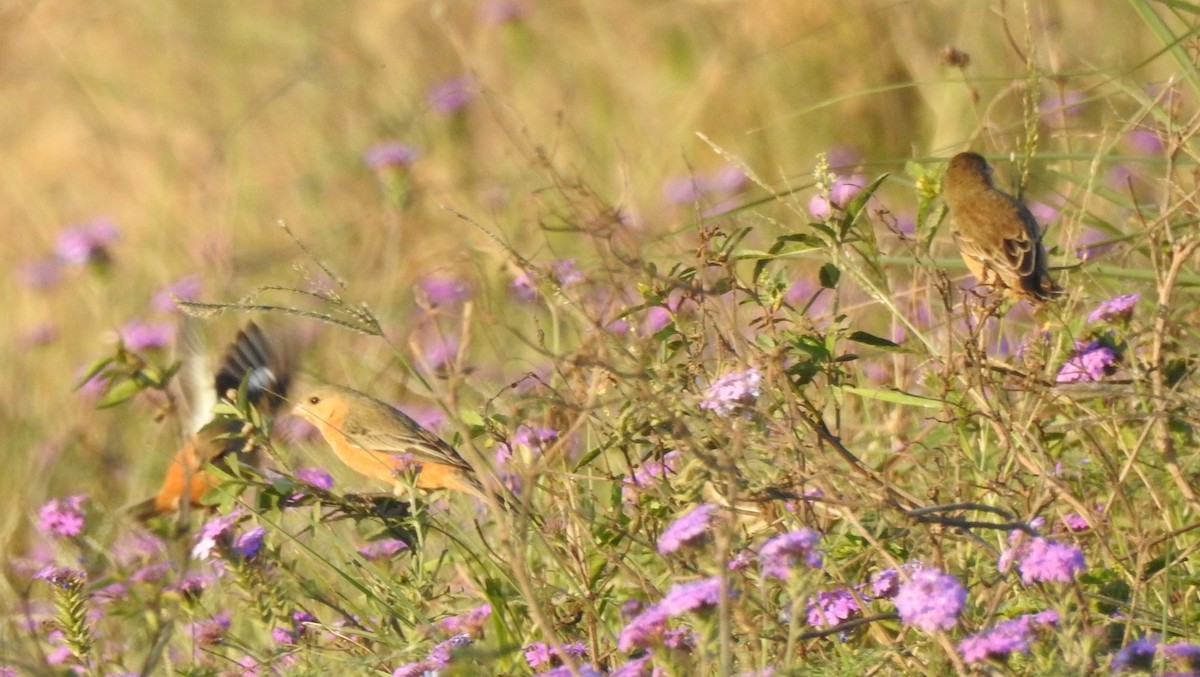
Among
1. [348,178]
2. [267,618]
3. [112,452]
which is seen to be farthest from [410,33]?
[267,618]

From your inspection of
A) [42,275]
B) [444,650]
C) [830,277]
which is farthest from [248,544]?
[42,275]

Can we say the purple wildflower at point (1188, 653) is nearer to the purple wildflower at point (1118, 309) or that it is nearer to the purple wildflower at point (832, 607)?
the purple wildflower at point (832, 607)

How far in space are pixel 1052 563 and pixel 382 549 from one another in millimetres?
1509

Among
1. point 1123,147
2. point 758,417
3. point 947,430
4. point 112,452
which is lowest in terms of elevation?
point 1123,147

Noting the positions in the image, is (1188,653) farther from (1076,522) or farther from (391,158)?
(391,158)

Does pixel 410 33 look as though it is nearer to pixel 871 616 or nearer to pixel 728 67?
pixel 728 67

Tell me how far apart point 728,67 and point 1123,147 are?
9.08ft

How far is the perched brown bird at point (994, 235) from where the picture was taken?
3447mm

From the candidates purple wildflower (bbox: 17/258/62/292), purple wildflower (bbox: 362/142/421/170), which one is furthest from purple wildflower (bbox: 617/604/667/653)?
purple wildflower (bbox: 17/258/62/292)

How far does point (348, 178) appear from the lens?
9359mm

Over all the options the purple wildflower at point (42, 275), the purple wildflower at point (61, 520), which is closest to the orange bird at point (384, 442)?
the purple wildflower at point (61, 520)

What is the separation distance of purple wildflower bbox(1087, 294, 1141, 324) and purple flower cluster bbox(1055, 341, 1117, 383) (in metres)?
0.05

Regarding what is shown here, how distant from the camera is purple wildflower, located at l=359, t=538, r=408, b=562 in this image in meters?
3.35

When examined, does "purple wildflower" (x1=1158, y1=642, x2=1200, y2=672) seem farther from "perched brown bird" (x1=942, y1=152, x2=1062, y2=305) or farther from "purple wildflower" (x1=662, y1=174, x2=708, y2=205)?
"purple wildflower" (x1=662, y1=174, x2=708, y2=205)
